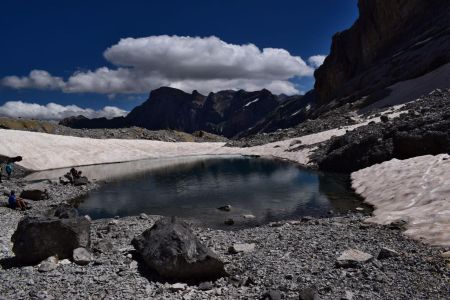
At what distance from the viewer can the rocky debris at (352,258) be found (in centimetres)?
1608

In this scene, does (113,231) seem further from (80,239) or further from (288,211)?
(288,211)

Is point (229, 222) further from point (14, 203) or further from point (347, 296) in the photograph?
point (14, 203)

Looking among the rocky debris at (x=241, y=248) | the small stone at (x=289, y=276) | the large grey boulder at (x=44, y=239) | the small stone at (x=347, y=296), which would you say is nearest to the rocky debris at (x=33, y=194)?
the large grey boulder at (x=44, y=239)

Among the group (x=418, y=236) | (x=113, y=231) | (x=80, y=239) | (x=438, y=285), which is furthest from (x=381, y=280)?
(x=113, y=231)

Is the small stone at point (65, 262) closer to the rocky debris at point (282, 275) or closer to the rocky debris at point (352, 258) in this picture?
the rocky debris at point (282, 275)

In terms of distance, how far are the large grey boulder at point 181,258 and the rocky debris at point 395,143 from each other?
30.7 m

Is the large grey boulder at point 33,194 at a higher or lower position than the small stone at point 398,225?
lower

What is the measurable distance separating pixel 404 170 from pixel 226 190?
60.1 ft

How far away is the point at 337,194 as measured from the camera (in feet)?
119

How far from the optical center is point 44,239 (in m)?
17.8

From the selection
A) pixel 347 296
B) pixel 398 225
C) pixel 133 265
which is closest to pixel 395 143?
pixel 398 225

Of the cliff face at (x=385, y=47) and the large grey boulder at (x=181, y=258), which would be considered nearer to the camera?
the large grey boulder at (x=181, y=258)

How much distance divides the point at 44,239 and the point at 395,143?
123 feet

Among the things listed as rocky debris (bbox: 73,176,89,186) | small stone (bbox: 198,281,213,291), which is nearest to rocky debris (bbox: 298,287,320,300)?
small stone (bbox: 198,281,213,291)
